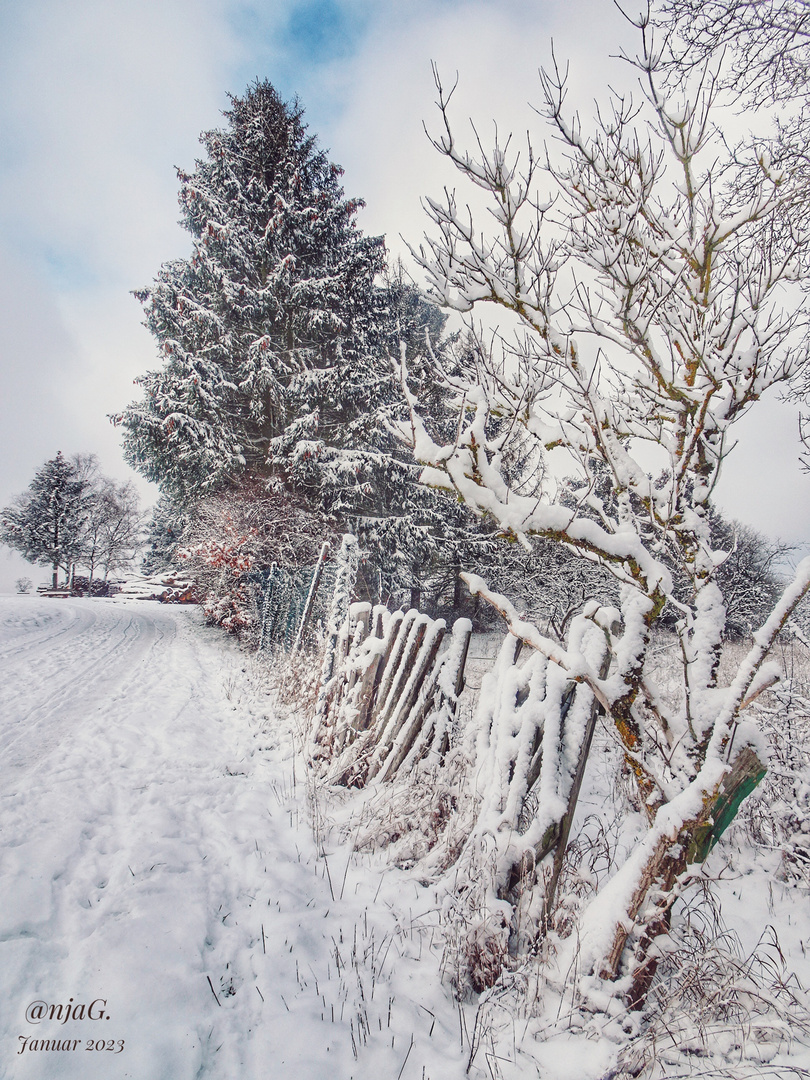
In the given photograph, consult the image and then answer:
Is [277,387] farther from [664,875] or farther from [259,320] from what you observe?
[664,875]

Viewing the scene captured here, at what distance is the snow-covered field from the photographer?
4.75 feet

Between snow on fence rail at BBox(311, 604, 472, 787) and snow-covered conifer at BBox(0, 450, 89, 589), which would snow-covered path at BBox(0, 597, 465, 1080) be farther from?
snow-covered conifer at BBox(0, 450, 89, 589)

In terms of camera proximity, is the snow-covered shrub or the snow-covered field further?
the snow-covered shrub

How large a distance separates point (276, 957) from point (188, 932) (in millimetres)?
414

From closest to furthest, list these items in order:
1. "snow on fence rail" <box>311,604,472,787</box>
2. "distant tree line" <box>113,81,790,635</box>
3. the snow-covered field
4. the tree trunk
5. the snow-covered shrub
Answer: the snow-covered field < the tree trunk < "snow on fence rail" <box>311,604,472,787</box> < the snow-covered shrub < "distant tree line" <box>113,81,790,635</box>

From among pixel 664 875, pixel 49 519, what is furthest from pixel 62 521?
pixel 664 875

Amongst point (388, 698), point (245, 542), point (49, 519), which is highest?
point (49, 519)

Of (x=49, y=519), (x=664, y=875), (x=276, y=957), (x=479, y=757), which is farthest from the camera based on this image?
(x=49, y=519)

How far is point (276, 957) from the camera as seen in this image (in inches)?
72.9

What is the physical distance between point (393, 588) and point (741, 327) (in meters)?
11.0

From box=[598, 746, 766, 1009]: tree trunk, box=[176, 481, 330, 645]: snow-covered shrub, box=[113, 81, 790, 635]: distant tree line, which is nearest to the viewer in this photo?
box=[598, 746, 766, 1009]: tree trunk

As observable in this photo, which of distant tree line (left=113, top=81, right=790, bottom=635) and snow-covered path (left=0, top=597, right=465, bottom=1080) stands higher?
distant tree line (left=113, top=81, right=790, bottom=635)

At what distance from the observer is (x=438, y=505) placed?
13.9 meters

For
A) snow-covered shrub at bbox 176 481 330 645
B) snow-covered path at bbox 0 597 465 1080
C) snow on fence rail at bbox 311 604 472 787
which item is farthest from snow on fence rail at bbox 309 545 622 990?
snow-covered shrub at bbox 176 481 330 645
